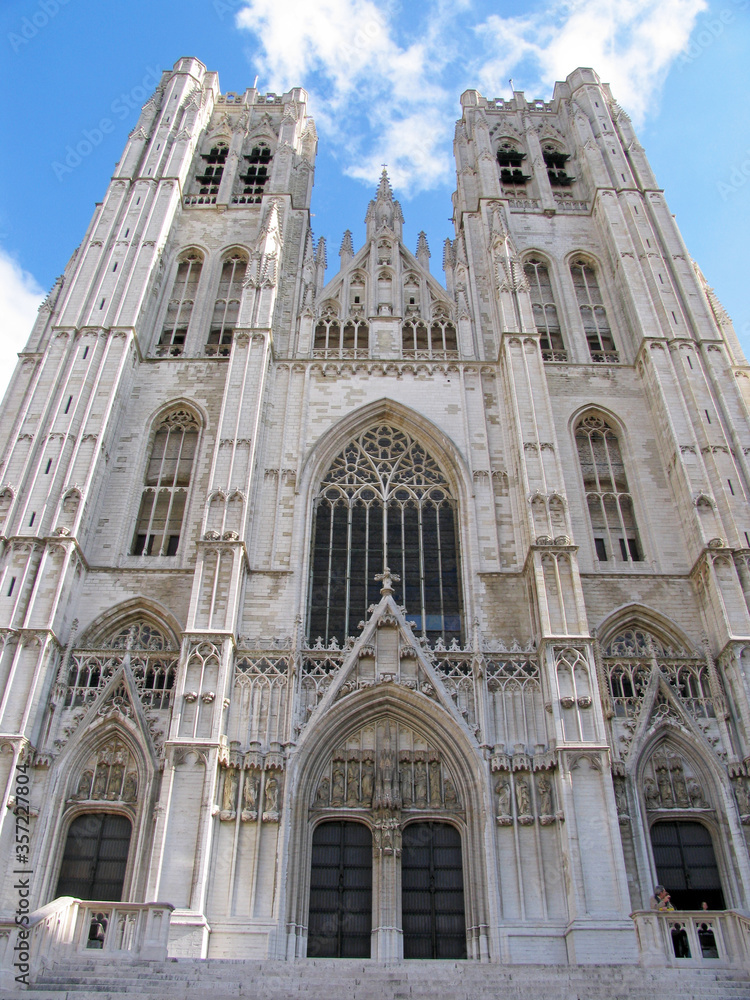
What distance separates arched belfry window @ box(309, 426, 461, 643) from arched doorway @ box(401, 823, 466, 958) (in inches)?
166

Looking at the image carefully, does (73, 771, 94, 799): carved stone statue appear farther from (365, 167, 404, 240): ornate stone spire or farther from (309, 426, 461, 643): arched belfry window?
(365, 167, 404, 240): ornate stone spire

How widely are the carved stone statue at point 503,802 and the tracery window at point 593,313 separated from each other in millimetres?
13255

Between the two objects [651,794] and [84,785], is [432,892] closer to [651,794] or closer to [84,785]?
[651,794]

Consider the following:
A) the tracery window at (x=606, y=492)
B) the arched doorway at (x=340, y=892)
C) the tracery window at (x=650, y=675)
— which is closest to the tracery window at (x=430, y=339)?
the tracery window at (x=606, y=492)

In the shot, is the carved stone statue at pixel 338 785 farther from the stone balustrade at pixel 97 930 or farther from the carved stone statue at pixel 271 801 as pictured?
the stone balustrade at pixel 97 930

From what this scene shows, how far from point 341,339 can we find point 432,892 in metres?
15.1

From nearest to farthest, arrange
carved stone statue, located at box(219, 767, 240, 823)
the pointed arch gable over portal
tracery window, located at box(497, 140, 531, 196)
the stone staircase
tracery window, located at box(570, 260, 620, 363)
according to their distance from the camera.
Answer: the stone staircase
the pointed arch gable over portal
carved stone statue, located at box(219, 767, 240, 823)
tracery window, located at box(570, 260, 620, 363)
tracery window, located at box(497, 140, 531, 196)

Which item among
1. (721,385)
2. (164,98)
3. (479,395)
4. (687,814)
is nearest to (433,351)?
(479,395)

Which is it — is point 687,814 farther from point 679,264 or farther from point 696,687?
point 679,264

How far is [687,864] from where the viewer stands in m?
16.0

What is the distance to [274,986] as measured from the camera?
11.3m

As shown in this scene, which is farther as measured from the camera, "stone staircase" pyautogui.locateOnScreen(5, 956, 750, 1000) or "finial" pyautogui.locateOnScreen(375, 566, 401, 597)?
"finial" pyautogui.locateOnScreen(375, 566, 401, 597)

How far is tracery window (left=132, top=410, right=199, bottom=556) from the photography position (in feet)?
68.6

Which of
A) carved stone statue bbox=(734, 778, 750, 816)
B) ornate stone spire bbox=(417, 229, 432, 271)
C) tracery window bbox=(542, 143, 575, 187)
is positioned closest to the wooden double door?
carved stone statue bbox=(734, 778, 750, 816)
